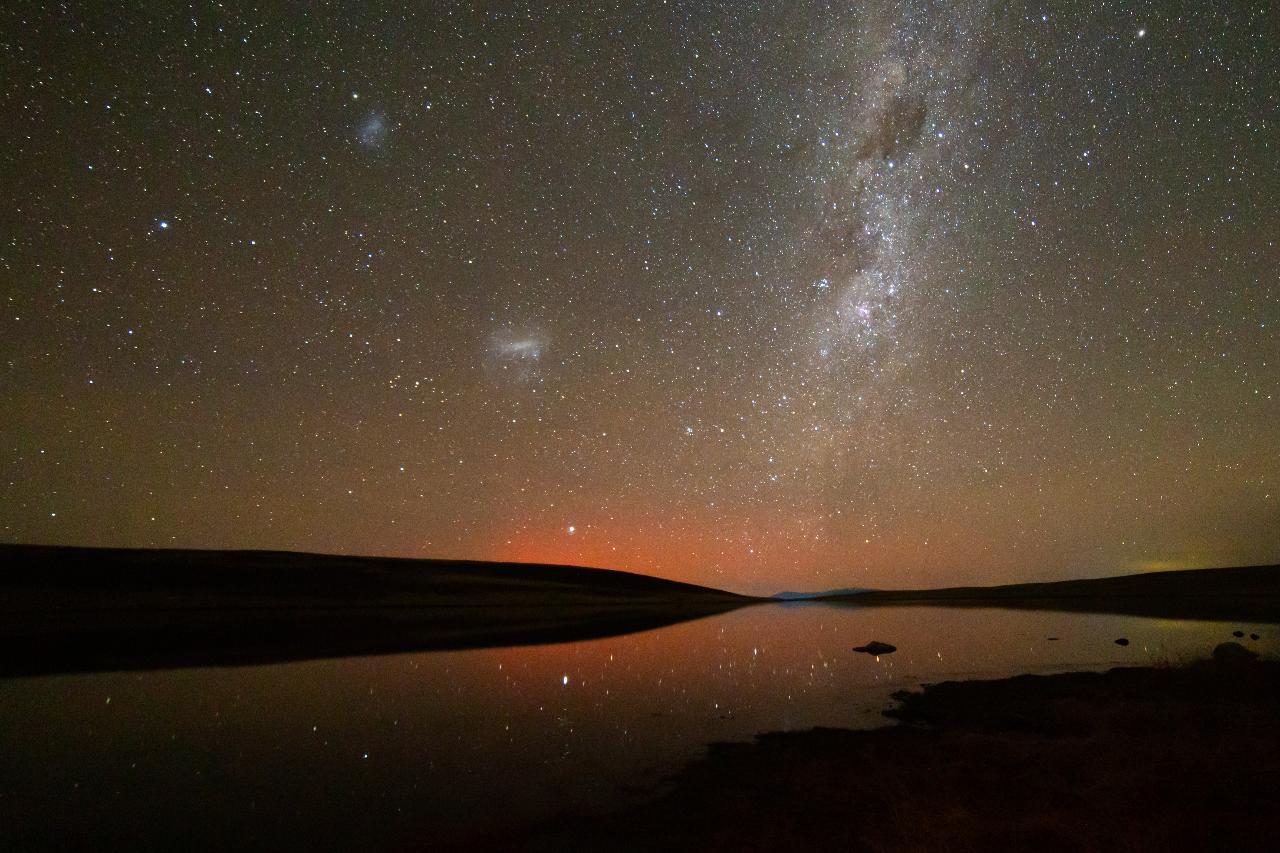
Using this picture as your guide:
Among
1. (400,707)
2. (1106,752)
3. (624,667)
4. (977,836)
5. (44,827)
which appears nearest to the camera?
(977,836)

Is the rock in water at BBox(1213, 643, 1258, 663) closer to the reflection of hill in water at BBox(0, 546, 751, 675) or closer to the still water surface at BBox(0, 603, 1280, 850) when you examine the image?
the still water surface at BBox(0, 603, 1280, 850)

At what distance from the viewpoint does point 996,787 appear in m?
10.5

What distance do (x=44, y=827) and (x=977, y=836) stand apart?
43.9 feet

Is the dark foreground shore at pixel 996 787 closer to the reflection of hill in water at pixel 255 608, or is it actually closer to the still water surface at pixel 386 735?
the still water surface at pixel 386 735

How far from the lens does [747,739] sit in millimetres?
15438

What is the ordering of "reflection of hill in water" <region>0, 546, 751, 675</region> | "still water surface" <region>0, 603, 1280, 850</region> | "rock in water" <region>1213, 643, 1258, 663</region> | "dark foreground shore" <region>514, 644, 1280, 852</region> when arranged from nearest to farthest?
"dark foreground shore" <region>514, 644, 1280, 852</region>, "still water surface" <region>0, 603, 1280, 850</region>, "rock in water" <region>1213, 643, 1258, 663</region>, "reflection of hill in water" <region>0, 546, 751, 675</region>

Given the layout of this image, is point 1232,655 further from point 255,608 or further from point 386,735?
point 255,608

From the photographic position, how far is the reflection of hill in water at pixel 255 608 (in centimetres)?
3297

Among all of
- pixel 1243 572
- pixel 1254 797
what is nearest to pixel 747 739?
pixel 1254 797

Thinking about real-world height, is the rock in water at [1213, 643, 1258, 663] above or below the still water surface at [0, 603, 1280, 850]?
above

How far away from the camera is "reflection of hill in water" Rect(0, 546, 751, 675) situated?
3297 cm

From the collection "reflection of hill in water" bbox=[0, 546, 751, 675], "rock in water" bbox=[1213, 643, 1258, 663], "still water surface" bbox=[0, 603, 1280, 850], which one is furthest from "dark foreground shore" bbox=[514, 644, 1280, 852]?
"reflection of hill in water" bbox=[0, 546, 751, 675]

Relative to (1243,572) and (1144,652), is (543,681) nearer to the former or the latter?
(1144,652)

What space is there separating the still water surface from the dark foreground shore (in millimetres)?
1483
